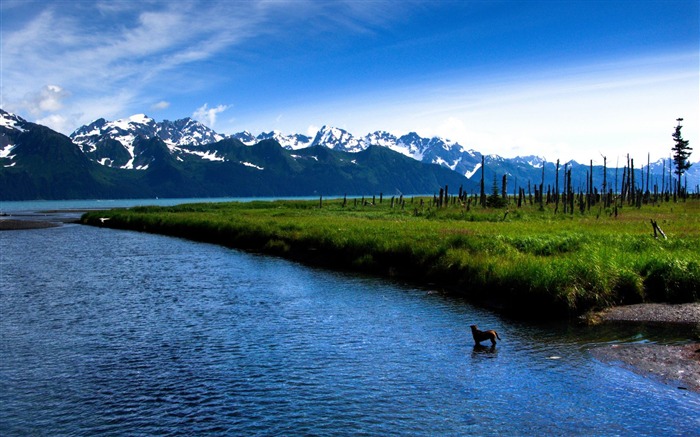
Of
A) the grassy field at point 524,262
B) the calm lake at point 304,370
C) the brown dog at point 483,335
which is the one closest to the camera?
the calm lake at point 304,370

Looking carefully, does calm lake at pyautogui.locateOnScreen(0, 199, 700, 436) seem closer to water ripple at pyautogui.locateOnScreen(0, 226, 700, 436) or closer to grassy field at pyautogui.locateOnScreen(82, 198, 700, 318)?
water ripple at pyautogui.locateOnScreen(0, 226, 700, 436)

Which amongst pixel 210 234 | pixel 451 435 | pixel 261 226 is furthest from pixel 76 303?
pixel 210 234

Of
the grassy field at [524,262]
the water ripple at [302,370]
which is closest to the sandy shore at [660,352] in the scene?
the water ripple at [302,370]

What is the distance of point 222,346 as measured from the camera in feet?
70.3

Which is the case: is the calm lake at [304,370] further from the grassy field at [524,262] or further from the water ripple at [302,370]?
the grassy field at [524,262]

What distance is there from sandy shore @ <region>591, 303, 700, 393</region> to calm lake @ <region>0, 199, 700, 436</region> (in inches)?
31.6

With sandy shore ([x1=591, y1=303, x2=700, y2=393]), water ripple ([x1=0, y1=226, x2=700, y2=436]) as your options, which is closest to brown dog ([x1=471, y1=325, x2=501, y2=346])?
water ripple ([x1=0, y1=226, x2=700, y2=436])

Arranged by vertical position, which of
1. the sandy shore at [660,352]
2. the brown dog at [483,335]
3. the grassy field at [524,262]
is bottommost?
the sandy shore at [660,352]

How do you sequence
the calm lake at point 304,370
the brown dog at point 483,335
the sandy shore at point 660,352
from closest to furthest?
the calm lake at point 304,370 → the sandy shore at point 660,352 → the brown dog at point 483,335

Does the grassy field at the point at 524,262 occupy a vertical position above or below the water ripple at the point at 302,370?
above

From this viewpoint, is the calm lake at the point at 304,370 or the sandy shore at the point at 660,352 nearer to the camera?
the calm lake at the point at 304,370

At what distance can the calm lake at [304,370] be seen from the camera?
1429 centimetres

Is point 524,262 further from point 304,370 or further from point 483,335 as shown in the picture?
point 304,370

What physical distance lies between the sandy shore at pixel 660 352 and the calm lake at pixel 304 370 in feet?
2.64
